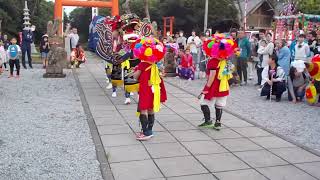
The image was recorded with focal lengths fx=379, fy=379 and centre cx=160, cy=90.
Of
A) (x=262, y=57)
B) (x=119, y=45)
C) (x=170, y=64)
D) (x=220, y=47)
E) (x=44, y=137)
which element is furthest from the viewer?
(x=170, y=64)

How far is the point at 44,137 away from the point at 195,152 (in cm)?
246

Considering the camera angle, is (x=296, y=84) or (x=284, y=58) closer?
(x=296, y=84)

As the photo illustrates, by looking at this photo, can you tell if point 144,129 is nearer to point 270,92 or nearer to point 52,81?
point 270,92

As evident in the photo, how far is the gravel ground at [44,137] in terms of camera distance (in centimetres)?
473

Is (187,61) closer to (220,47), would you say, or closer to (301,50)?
(301,50)

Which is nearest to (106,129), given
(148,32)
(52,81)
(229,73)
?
(229,73)

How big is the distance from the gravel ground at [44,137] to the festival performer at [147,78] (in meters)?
0.93

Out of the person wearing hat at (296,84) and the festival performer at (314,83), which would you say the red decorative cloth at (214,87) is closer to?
the festival performer at (314,83)

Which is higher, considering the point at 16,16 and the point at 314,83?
the point at 16,16

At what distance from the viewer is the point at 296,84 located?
379 inches

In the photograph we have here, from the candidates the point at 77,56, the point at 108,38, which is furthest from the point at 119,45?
the point at 77,56

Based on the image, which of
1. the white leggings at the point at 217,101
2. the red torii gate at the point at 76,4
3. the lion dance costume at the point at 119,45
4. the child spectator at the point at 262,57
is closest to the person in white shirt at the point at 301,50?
the child spectator at the point at 262,57

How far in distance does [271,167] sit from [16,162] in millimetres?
3352

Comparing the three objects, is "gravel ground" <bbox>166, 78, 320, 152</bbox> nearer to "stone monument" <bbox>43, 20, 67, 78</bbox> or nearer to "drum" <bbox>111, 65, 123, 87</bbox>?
"drum" <bbox>111, 65, 123, 87</bbox>
